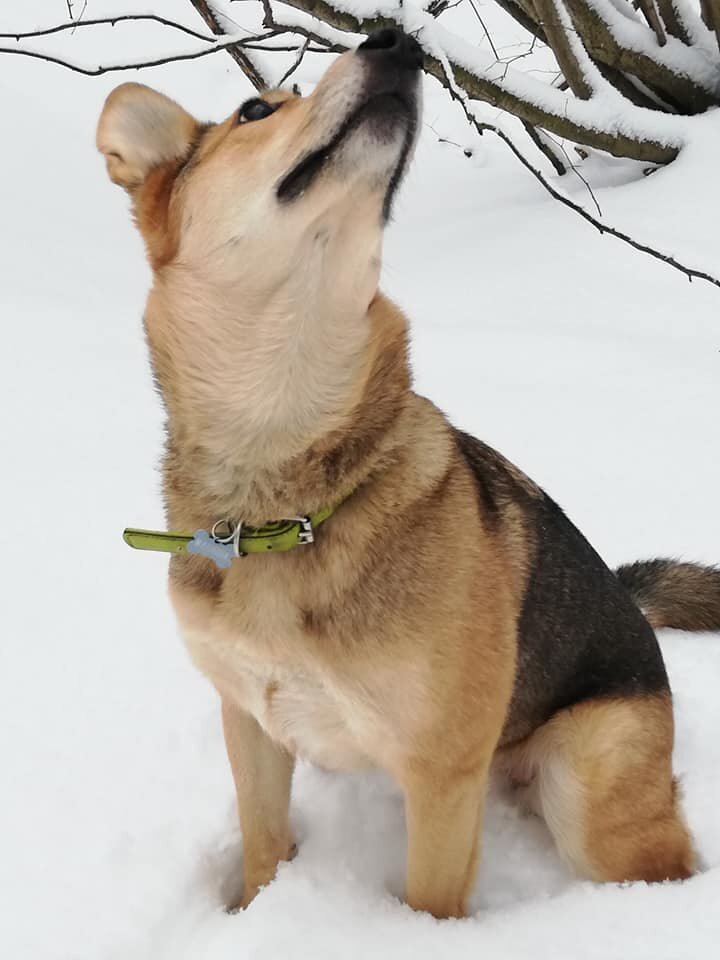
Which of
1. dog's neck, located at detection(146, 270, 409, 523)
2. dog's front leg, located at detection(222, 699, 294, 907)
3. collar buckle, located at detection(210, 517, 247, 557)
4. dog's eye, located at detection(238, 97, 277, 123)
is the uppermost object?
dog's eye, located at detection(238, 97, 277, 123)

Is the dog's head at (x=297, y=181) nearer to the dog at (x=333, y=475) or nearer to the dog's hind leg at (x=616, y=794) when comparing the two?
the dog at (x=333, y=475)

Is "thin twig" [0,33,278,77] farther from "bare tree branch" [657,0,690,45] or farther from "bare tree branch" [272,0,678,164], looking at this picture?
"bare tree branch" [657,0,690,45]

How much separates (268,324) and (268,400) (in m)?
0.16

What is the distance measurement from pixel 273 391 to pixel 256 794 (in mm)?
Result: 1098

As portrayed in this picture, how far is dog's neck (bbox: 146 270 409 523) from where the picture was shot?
1953mm

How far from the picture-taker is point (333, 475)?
1.99 metres

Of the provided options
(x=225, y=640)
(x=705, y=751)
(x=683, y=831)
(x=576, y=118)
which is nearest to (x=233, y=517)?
(x=225, y=640)

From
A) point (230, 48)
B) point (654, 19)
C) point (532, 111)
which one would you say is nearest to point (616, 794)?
point (230, 48)

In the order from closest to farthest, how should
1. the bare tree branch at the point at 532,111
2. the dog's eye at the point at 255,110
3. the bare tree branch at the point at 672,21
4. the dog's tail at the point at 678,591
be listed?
1. the dog's eye at the point at 255,110
2. the dog's tail at the point at 678,591
3. the bare tree branch at the point at 532,111
4. the bare tree branch at the point at 672,21

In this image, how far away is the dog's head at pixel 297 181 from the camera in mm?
1808

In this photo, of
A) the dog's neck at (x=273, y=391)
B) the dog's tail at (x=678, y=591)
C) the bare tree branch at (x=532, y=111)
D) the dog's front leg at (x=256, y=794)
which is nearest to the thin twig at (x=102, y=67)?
the bare tree branch at (x=532, y=111)

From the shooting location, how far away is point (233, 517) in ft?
6.61

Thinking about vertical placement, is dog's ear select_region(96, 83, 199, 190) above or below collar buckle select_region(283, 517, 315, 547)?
above

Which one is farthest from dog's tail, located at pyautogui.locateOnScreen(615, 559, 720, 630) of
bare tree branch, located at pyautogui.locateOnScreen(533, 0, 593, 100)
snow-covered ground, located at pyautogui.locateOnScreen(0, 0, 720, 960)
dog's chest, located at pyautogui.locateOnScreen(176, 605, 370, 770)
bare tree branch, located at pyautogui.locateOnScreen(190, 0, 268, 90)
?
bare tree branch, located at pyautogui.locateOnScreen(533, 0, 593, 100)
